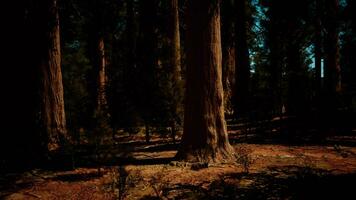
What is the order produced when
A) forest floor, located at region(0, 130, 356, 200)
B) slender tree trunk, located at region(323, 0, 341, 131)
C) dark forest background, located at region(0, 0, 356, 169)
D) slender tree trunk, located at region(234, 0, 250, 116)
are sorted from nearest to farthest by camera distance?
forest floor, located at region(0, 130, 356, 200) < dark forest background, located at region(0, 0, 356, 169) < slender tree trunk, located at region(323, 0, 341, 131) < slender tree trunk, located at region(234, 0, 250, 116)

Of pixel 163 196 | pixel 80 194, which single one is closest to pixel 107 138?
pixel 80 194

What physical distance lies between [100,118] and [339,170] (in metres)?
5.02

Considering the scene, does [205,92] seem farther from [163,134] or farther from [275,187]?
[163,134]

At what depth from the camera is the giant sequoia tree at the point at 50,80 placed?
7.77 m

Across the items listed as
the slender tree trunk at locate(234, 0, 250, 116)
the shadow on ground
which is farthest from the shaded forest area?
the slender tree trunk at locate(234, 0, 250, 116)

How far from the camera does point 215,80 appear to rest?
7449 mm

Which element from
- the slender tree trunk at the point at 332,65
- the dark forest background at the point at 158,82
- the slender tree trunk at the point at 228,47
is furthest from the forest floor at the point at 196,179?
the slender tree trunk at the point at 228,47

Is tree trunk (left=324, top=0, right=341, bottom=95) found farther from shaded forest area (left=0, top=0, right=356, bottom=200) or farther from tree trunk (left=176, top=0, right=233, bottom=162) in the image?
tree trunk (left=176, top=0, right=233, bottom=162)

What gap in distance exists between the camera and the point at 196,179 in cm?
630

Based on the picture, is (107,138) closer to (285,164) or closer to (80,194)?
(80,194)

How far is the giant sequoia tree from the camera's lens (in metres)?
7.77

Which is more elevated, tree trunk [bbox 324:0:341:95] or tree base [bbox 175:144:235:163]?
tree trunk [bbox 324:0:341:95]

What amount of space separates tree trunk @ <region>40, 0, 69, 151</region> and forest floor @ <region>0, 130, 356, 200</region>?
3.20 ft

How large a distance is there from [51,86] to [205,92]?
3742 mm
